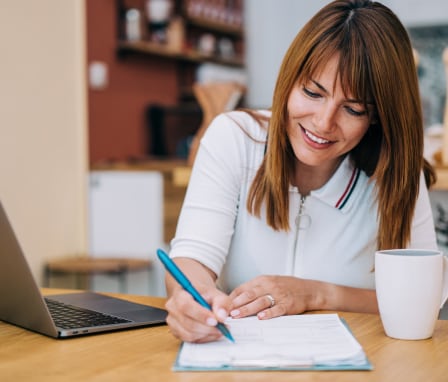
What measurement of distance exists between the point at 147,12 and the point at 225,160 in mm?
3939

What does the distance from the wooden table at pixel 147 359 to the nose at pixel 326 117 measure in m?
0.36

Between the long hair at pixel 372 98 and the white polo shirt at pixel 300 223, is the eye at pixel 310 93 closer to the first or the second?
the long hair at pixel 372 98

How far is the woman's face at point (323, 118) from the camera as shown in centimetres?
126

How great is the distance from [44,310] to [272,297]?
335 mm

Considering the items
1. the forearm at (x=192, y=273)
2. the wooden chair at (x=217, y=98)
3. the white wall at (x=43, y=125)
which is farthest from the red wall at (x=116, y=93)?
the forearm at (x=192, y=273)

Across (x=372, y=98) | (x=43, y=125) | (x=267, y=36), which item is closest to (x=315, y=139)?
(x=372, y=98)

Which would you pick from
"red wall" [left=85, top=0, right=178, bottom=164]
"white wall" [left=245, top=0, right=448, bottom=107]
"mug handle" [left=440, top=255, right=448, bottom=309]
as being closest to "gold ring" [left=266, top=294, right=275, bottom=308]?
"mug handle" [left=440, top=255, right=448, bottom=309]

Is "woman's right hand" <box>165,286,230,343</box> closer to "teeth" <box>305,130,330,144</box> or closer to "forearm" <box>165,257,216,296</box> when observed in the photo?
"forearm" <box>165,257,216,296</box>

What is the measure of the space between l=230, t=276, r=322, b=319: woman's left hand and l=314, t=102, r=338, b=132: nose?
0.86 feet

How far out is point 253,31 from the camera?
646 centimetres

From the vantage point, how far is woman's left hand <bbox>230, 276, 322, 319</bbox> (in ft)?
3.55

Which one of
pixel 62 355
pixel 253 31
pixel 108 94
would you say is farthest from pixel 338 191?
pixel 253 31

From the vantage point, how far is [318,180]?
58.1 inches

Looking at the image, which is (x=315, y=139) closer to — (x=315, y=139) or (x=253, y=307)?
(x=315, y=139)
